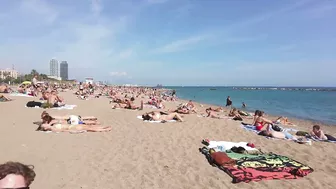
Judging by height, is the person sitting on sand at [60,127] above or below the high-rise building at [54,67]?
below

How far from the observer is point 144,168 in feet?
17.5

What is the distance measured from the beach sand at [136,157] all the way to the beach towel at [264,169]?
0.13m

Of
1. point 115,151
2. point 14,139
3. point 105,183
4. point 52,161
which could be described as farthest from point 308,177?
point 14,139

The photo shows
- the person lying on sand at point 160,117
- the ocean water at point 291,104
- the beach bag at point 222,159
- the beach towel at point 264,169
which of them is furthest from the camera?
the ocean water at point 291,104

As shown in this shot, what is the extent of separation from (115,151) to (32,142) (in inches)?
86.9

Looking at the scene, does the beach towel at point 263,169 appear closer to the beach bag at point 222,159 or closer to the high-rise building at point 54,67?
the beach bag at point 222,159

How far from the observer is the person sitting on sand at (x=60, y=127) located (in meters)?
8.12

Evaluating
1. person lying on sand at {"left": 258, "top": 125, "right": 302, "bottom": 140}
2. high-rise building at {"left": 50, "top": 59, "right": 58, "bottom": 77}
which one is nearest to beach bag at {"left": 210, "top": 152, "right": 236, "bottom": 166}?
person lying on sand at {"left": 258, "top": 125, "right": 302, "bottom": 140}

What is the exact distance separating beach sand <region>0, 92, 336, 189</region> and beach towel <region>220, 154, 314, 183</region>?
5.1 inches

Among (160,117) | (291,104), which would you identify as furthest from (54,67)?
(160,117)

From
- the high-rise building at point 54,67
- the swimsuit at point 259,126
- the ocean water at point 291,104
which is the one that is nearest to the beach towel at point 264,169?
the swimsuit at point 259,126

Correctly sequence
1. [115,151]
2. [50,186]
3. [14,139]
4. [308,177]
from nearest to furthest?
[50,186] → [308,177] → [115,151] → [14,139]

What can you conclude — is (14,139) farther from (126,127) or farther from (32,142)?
(126,127)

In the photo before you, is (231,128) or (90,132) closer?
(90,132)
